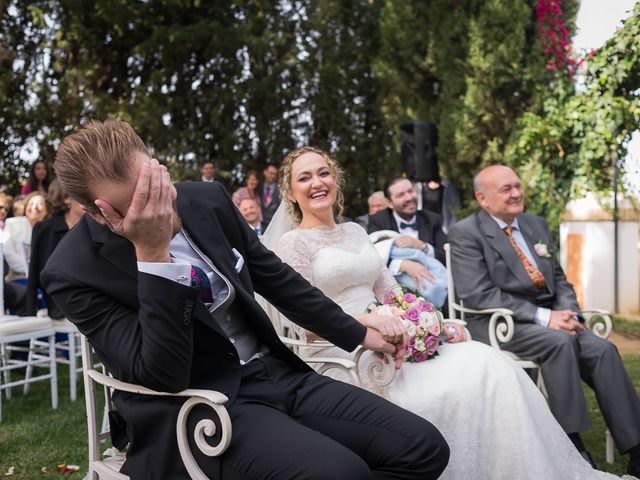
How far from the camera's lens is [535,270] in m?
4.51

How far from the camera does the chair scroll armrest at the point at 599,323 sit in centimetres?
435

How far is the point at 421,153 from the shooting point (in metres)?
11.3

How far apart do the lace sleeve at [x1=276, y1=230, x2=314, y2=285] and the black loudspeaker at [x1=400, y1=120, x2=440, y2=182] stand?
7.78 metres

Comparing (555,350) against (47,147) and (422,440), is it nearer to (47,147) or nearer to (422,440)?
(422,440)

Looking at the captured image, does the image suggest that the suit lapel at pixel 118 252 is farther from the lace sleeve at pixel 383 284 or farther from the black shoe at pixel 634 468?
the black shoe at pixel 634 468

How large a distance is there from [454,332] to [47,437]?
2.93 m

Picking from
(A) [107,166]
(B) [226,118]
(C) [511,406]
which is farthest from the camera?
(B) [226,118]

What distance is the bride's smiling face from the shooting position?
381 centimetres

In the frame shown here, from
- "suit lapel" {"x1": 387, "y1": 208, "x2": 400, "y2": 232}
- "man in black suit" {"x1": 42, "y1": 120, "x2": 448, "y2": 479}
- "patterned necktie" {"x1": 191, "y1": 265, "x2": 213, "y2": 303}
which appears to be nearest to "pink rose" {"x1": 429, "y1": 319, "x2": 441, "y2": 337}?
"man in black suit" {"x1": 42, "y1": 120, "x2": 448, "y2": 479}

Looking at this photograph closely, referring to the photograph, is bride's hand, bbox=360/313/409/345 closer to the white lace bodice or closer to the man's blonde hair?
the white lace bodice

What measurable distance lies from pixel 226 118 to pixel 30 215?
818 cm

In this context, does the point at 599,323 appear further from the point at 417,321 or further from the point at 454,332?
the point at 417,321

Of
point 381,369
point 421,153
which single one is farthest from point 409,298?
point 421,153

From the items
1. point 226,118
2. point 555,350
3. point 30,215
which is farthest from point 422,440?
point 226,118
